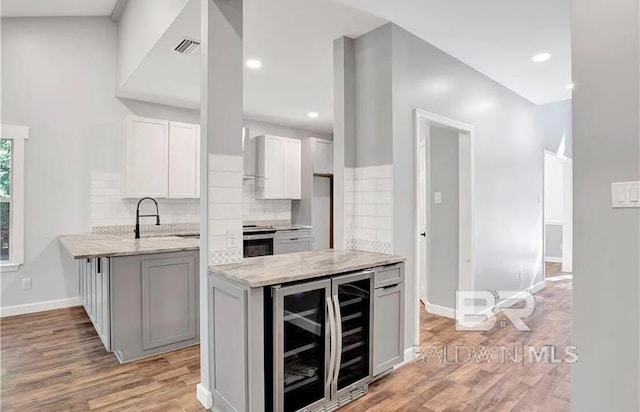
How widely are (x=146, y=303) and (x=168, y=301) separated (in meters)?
0.18

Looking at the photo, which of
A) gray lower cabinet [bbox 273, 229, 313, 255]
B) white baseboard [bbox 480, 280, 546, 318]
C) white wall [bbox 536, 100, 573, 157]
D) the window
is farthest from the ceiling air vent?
white wall [bbox 536, 100, 573, 157]

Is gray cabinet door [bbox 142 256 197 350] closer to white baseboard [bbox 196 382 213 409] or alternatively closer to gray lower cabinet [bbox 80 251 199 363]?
gray lower cabinet [bbox 80 251 199 363]

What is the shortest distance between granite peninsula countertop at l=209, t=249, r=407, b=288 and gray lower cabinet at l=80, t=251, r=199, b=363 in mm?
1031

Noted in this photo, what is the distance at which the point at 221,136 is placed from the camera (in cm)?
229

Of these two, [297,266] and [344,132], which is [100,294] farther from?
[344,132]

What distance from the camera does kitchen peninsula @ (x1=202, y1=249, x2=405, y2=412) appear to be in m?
1.95

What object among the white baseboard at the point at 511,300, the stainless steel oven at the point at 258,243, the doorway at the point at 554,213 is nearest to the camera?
the white baseboard at the point at 511,300

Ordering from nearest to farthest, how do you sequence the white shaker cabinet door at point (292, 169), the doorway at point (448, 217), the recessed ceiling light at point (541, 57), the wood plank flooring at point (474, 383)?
the wood plank flooring at point (474, 383) < the recessed ceiling light at point (541, 57) < the doorway at point (448, 217) < the white shaker cabinet door at point (292, 169)

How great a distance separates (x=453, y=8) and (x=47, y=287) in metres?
5.25

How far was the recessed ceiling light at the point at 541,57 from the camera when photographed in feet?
11.6

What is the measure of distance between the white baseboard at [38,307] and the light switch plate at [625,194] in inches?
212

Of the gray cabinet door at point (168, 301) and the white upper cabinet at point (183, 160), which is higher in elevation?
the white upper cabinet at point (183, 160)

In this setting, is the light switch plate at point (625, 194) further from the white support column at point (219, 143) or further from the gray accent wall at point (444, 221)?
the gray accent wall at point (444, 221)

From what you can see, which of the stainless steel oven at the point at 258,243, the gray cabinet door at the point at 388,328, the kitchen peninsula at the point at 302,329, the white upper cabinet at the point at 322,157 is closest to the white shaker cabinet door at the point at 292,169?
the white upper cabinet at the point at 322,157
